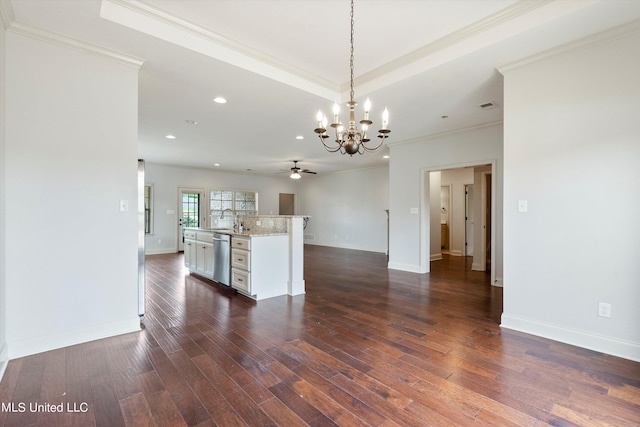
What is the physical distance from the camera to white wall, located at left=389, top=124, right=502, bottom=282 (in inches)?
192

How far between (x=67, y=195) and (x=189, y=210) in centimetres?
721

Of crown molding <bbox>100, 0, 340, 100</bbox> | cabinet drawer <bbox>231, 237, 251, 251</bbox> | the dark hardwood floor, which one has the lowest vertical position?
the dark hardwood floor

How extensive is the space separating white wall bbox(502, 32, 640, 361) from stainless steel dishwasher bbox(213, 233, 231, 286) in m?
3.60

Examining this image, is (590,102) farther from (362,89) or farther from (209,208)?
(209,208)

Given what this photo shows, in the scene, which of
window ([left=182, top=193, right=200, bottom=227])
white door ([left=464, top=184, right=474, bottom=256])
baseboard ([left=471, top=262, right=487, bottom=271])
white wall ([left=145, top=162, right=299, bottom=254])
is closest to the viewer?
baseboard ([left=471, top=262, right=487, bottom=271])

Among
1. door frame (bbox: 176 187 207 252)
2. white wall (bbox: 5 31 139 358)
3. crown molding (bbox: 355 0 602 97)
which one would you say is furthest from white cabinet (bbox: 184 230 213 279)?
door frame (bbox: 176 187 207 252)

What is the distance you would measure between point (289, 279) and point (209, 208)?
641 cm

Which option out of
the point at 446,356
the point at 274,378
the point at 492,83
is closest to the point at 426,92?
the point at 492,83

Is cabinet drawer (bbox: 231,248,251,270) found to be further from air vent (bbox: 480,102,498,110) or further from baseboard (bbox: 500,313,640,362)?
air vent (bbox: 480,102,498,110)

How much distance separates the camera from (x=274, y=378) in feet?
6.92

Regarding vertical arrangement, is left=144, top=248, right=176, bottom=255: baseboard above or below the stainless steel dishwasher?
below

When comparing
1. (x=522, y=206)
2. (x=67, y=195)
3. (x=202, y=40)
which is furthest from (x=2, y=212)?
(x=522, y=206)

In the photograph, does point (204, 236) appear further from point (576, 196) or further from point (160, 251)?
point (576, 196)

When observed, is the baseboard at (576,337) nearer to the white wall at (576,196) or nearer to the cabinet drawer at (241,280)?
the white wall at (576,196)
